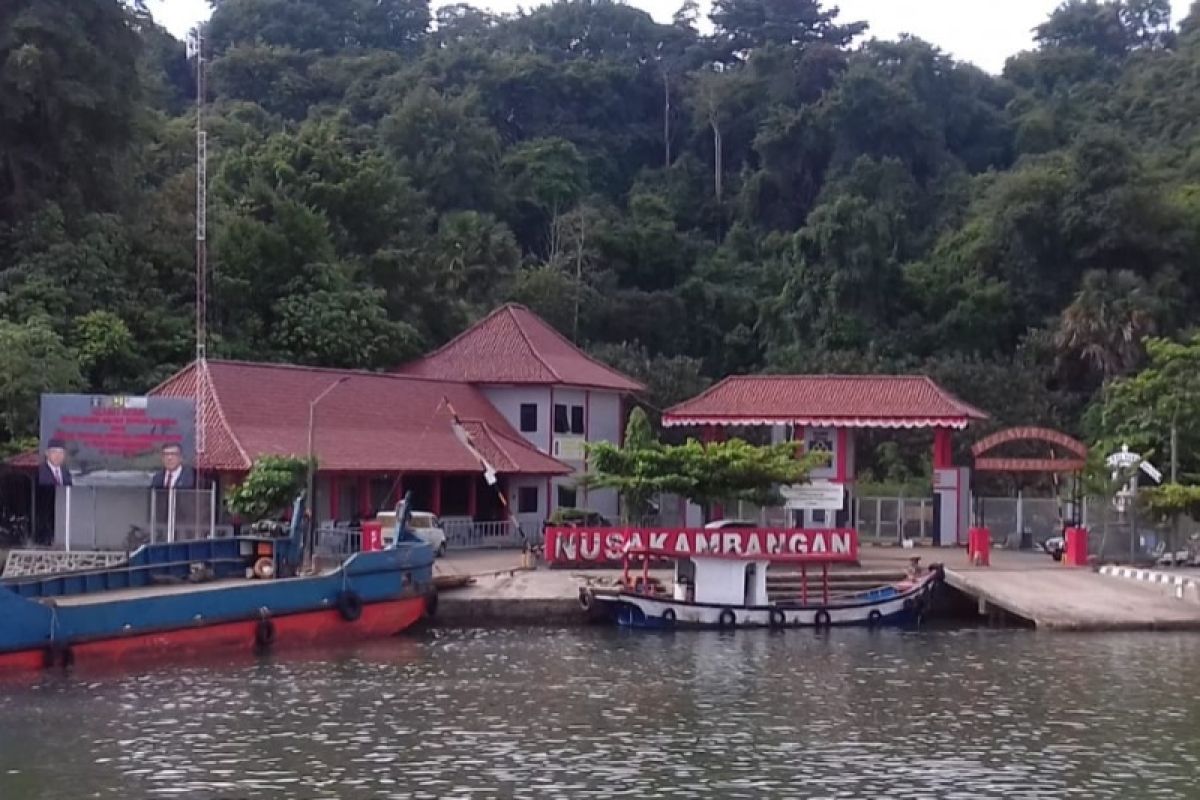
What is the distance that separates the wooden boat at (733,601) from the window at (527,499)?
10830 mm

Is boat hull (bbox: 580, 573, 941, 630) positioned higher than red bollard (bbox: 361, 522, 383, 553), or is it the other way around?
red bollard (bbox: 361, 522, 383, 553)

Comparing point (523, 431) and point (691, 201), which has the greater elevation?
point (691, 201)

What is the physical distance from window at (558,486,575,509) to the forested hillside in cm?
817

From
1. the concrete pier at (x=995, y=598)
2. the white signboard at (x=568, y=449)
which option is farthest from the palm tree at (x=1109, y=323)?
the concrete pier at (x=995, y=598)

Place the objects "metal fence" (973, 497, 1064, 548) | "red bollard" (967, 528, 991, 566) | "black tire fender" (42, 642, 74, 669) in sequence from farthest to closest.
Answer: "metal fence" (973, 497, 1064, 548)
"red bollard" (967, 528, 991, 566)
"black tire fender" (42, 642, 74, 669)

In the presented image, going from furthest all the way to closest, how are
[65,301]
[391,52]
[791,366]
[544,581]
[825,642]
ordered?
[391,52] < [791,366] < [65,301] < [544,581] < [825,642]

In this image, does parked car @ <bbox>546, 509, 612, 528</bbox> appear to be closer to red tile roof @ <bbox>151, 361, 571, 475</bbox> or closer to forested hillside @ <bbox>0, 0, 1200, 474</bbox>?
red tile roof @ <bbox>151, 361, 571, 475</bbox>

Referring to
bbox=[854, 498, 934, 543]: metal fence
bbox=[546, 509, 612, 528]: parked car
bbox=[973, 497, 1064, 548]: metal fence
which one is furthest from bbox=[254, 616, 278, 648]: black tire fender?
bbox=[973, 497, 1064, 548]: metal fence

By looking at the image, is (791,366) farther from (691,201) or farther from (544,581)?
(544,581)

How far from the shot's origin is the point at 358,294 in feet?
171

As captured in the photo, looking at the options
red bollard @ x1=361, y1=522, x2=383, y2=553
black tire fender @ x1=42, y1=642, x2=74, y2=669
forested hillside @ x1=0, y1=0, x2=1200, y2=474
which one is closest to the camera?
black tire fender @ x1=42, y1=642, x2=74, y2=669

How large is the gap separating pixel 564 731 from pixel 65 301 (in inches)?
1152

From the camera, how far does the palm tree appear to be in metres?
57.6

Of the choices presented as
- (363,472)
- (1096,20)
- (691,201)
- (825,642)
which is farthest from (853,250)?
(1096,20)
